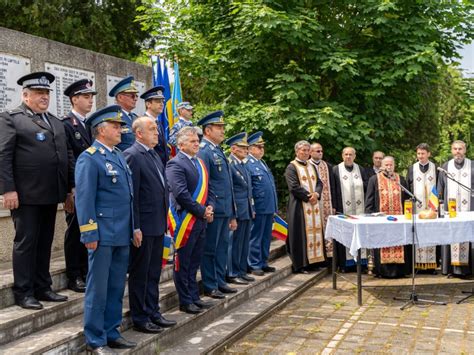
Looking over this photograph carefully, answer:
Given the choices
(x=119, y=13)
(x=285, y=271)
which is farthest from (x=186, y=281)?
(x=119, y=13)

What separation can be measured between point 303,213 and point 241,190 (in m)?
1.87

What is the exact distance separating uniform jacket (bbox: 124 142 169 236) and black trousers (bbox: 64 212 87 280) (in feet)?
2.60

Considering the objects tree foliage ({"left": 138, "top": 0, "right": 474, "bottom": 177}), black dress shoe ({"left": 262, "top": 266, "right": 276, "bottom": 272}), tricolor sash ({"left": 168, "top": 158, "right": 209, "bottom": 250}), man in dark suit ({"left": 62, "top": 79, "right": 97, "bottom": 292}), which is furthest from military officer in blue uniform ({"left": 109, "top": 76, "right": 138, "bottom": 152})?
tree foliage ({"left": 138, "top": 0, "right": 474, "bottom": 177})

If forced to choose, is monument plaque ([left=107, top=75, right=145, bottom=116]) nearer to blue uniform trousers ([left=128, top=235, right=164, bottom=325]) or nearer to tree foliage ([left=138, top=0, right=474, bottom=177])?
tree foliage ([left=138, top=0, right=474, bottom=177])

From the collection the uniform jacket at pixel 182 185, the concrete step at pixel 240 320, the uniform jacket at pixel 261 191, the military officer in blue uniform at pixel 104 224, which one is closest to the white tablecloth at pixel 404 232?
the concrete step at pixel 240 320

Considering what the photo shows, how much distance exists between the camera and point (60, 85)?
6.55 m

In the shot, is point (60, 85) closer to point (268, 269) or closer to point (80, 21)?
point (268, 269)

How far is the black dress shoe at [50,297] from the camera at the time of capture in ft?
14.9

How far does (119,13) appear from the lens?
15.6m

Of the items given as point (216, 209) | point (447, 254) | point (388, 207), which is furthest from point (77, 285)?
point (447, 254)

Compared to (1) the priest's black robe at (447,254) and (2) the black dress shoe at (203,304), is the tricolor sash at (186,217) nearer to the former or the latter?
(2) the black dress shoe at (203,304)

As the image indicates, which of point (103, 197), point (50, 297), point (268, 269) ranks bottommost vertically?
point (268, 269)

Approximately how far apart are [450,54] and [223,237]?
730 centimetres

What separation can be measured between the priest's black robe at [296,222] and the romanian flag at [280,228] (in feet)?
0.29
